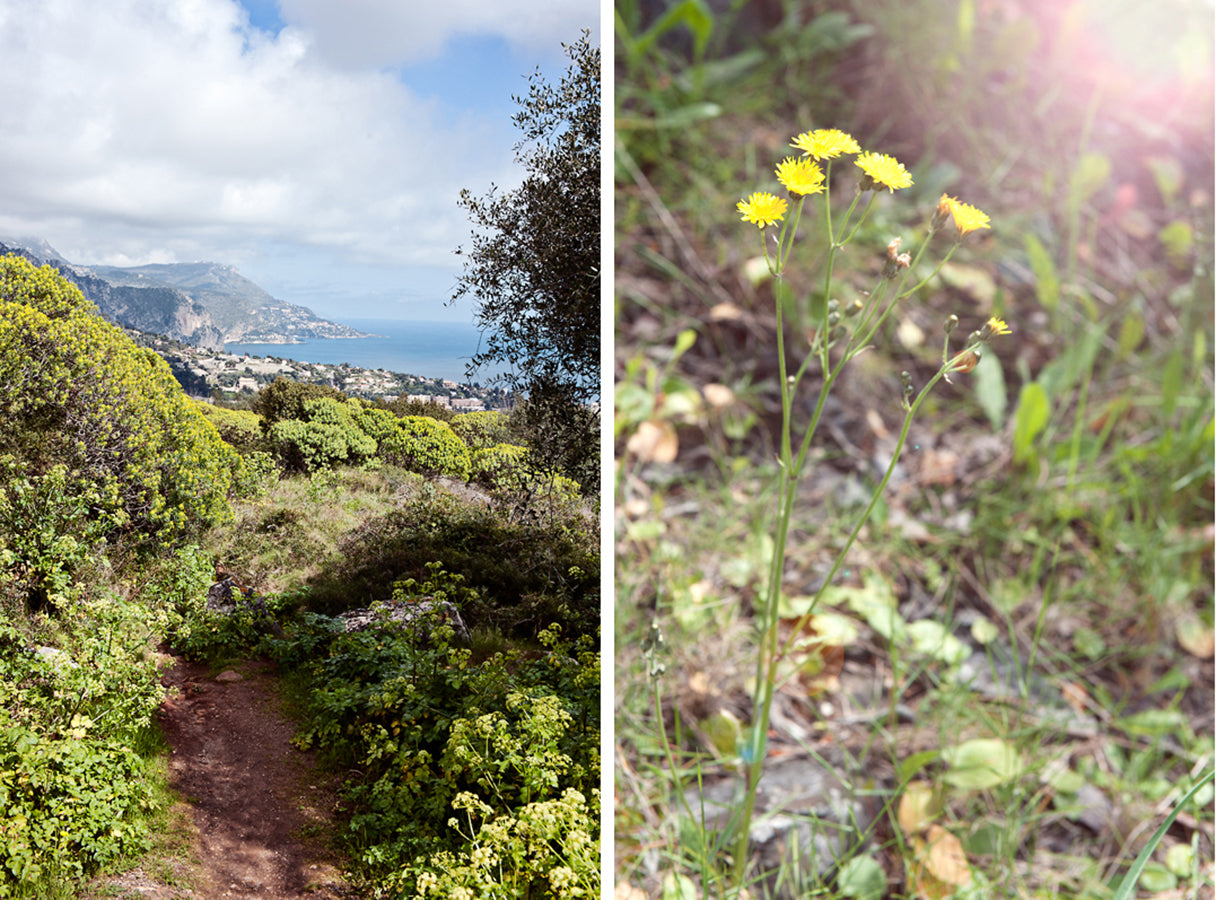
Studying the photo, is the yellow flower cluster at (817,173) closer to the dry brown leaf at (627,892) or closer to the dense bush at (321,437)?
the dry brown leaf at (627,892)

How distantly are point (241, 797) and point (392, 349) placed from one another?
1.07 m

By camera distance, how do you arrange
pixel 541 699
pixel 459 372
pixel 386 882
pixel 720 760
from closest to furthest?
pixel 720 760, pixel 386 882, pixel 541 699, pixel 459 372

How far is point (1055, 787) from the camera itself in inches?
32.6

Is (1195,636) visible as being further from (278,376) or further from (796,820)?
(278,376)

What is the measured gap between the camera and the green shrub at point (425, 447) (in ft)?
6.04

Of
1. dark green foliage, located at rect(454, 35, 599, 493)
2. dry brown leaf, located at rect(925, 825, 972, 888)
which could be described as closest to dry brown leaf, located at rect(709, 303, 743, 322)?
dry brown leaf, located at rect(925, 825, 972, 888)

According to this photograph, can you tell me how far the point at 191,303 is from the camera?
1.50m

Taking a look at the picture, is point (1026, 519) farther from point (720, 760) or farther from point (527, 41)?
point (527, 41)

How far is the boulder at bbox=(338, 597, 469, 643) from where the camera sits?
1.66m

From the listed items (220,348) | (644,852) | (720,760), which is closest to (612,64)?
(720,760)

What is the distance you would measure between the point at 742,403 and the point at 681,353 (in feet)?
0.40

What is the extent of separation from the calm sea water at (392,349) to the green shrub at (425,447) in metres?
0.15

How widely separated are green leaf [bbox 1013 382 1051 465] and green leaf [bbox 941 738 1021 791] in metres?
0.42

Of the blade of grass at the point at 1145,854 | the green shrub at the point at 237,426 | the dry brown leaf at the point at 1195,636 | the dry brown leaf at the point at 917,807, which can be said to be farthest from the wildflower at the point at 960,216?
the green shrub at the point at 237,426
